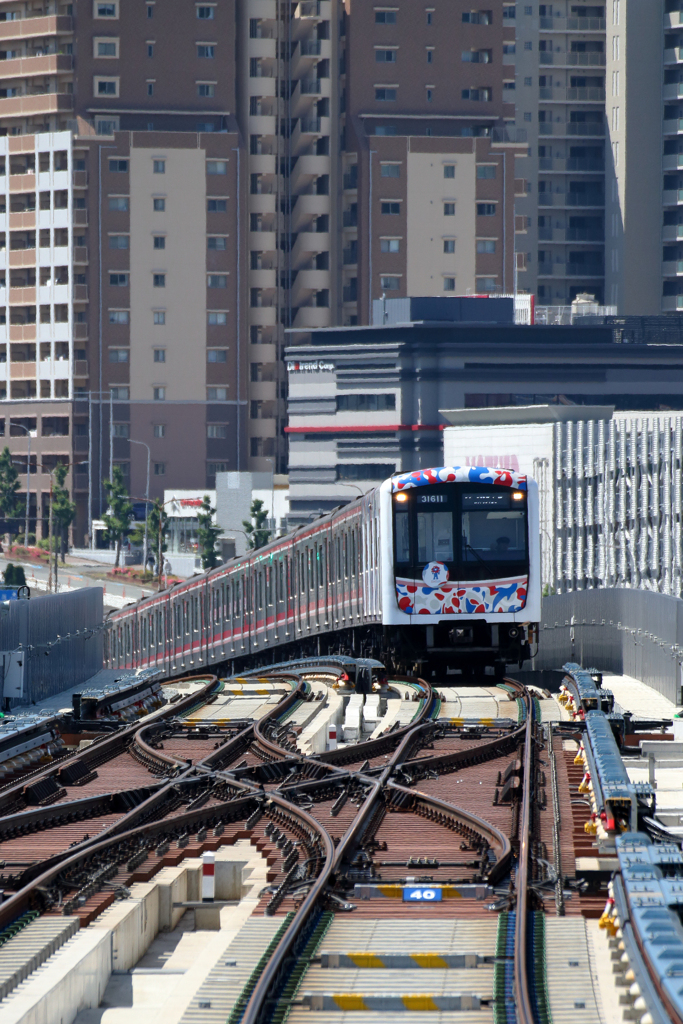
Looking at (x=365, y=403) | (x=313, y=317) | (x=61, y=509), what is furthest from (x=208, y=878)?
(x=313, y=317)

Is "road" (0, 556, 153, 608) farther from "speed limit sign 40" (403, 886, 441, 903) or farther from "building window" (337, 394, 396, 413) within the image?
"speed limit sign 40" (403, 886, 441, 903)

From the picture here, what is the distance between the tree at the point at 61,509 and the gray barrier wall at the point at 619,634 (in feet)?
193

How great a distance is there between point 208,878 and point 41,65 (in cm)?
10102

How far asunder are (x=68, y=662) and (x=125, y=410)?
262 feet

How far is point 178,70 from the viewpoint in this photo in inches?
4156

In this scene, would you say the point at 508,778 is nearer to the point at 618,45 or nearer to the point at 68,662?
the point at 68,662

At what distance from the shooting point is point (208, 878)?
11.1 metres

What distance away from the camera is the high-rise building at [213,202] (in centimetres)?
10475

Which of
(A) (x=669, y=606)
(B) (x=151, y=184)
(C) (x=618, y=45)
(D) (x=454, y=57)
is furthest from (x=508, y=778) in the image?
(C) (x=618, y=45)

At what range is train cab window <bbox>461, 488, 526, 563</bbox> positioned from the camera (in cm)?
2278

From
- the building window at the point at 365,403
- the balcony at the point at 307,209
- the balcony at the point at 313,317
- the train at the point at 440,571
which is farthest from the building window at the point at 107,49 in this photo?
the train at the point at 440,571

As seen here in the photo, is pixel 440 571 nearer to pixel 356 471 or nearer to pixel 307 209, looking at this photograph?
pixel 356 471

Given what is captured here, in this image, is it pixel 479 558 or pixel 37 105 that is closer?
pixel 479 558

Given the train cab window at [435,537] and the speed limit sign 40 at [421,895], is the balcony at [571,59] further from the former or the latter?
the speed limit sign 40 at [421,895]
